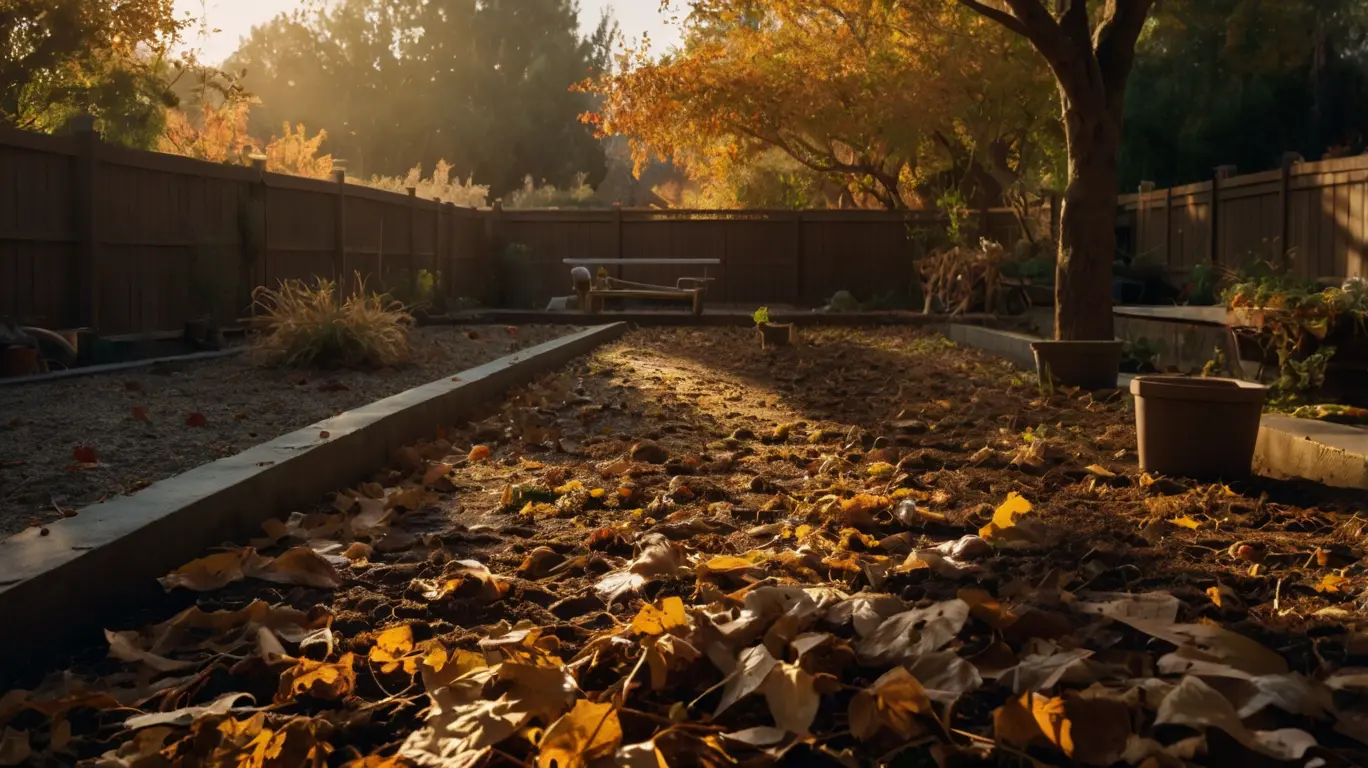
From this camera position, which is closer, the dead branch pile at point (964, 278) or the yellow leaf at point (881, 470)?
the yellow leaf at point (881, 470)

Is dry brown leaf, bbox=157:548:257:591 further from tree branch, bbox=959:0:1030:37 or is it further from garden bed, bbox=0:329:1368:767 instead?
tree branch, bbox=959:0:1030:37

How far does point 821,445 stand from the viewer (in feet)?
20.9

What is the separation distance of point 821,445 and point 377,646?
377cm

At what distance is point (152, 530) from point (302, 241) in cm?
1082

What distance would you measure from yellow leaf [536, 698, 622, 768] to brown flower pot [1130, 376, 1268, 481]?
3734 millimetres

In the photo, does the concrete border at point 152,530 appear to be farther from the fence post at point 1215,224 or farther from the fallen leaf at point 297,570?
the fence post at point 1215,224

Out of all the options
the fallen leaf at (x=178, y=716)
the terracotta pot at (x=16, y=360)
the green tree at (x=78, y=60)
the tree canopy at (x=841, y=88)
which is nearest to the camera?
the fallen leaf at (x=178, y=716)

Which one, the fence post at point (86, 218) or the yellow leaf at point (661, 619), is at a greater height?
the fence post at point (86, 218)

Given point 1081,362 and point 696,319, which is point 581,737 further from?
point 696,319

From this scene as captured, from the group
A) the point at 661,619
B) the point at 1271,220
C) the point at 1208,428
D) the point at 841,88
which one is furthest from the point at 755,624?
the point at 841,88

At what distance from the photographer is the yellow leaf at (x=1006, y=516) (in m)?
3.79

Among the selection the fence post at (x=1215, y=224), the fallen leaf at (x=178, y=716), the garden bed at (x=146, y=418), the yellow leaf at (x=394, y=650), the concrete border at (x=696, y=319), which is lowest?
the fallen leaf at (x=178, y=716)

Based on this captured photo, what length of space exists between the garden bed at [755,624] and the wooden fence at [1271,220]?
24.3ft

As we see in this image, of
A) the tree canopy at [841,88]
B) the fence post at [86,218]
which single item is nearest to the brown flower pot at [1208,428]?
the fence post at [86,218]
